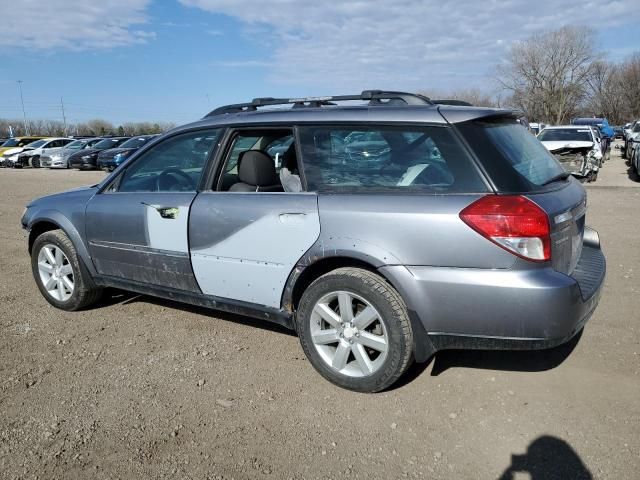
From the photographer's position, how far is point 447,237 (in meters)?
3.00

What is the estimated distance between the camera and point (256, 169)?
3.98 metres

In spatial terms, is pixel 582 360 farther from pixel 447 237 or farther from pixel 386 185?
pixel 386 185

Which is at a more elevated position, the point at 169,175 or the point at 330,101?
the point at 330,101

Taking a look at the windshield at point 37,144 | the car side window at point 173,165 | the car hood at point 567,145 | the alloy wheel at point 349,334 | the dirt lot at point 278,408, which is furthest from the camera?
the windshield at point 37,144

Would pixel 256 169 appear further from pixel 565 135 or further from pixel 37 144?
pixel 37 144

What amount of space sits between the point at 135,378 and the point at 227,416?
2.77ft

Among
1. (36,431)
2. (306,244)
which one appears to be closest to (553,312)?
(306,244)

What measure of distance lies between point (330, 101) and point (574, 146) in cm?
1343

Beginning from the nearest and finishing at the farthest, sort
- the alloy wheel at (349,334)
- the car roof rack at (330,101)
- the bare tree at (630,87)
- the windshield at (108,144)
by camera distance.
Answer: the alloy wheel at (349,334) < the car roof rack at (330,101) < the windshield at (108,144) < the bare tree at (630,87)

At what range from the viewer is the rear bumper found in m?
2.91

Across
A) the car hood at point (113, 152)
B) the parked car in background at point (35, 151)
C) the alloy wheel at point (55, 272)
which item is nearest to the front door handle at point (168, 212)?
the alloy wheel at point (55, 272)

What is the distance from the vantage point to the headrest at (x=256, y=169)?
13.0ft

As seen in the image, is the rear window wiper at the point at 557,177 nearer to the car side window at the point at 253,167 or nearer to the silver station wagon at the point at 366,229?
the silver station wagon at the point at 366,229

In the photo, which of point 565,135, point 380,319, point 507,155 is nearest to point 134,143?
point 565,135
